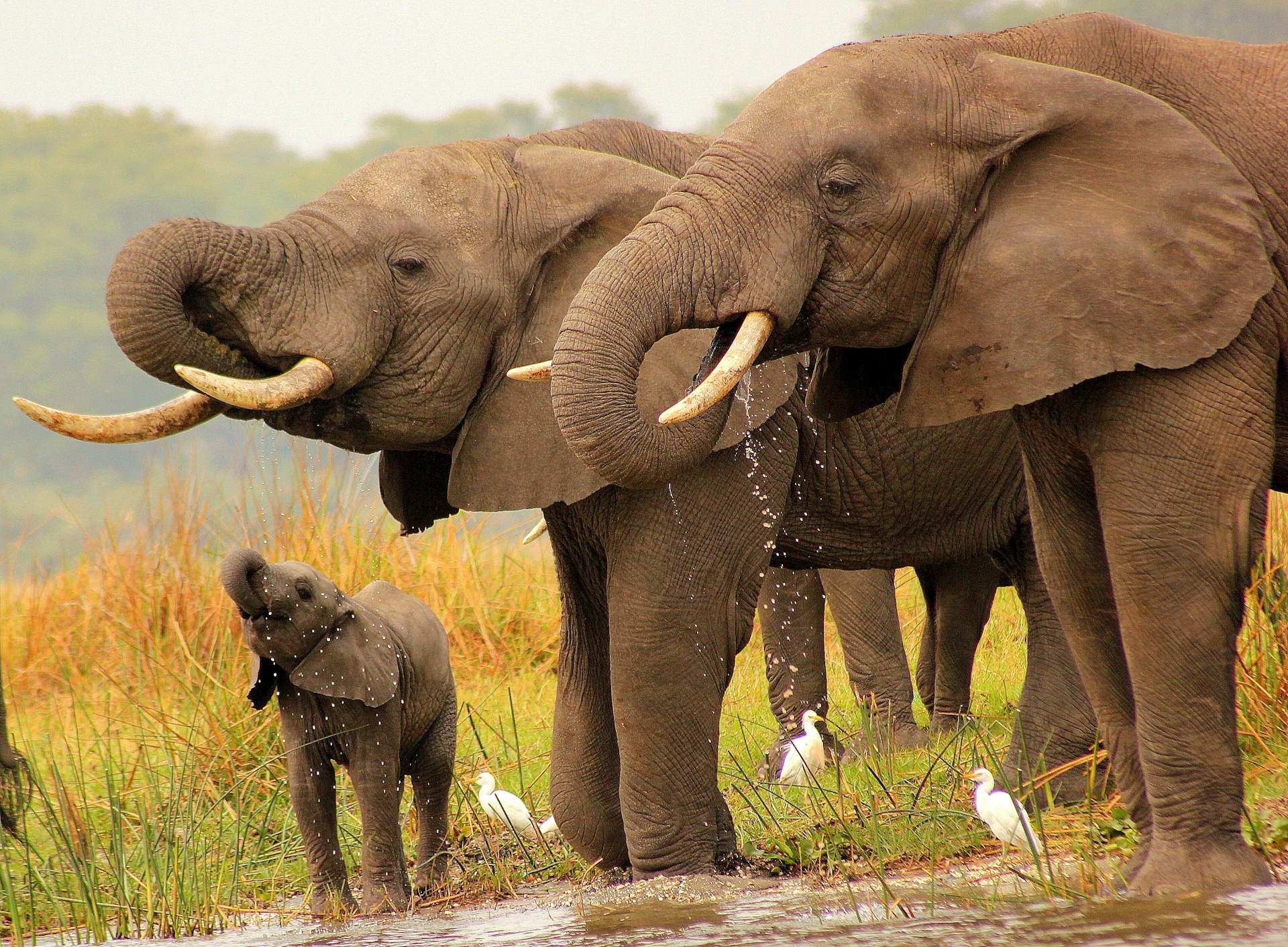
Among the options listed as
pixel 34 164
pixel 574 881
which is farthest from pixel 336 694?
pixel 34 164

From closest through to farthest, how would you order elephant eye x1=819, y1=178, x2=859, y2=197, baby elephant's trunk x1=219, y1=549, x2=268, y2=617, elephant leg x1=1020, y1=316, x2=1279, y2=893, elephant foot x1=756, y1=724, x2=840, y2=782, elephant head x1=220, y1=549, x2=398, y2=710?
elephant leg x1=1020, y1=316, x2=1279, y2=893 → elephant eye x1=819, y1=178, x2=859, y2=197 → baby elephant's trunk x1=219, y1=549, x2=268, y2=617 → elephant head x1=220, y1=549, x2=398, y2=710 → elephant foot x1=756, y1=724, x2=840, y2=782

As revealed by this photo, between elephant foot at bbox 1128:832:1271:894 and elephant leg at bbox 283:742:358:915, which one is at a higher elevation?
elephant leg at bbox 283:742:358:915

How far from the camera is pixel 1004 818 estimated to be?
14.2 feet

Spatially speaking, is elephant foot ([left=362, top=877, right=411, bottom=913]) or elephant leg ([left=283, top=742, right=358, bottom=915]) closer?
elephant foot ([left=362, top=877, right=411, bottom=913])

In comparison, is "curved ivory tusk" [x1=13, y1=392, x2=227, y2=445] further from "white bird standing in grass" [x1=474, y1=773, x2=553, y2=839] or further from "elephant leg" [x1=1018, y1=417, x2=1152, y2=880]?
"elephant leg" [x1=1018, y1=417, x2=1152, y2=880]

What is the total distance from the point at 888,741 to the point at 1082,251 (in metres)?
2.80

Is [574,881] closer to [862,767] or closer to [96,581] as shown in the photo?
[862,767]

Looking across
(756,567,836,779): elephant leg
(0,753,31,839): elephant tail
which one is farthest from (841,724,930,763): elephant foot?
(0,753,31,839): elephant tail

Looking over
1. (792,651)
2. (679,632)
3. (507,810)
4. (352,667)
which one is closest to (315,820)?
(352,667)

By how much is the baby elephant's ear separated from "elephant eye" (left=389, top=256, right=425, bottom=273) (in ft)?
4.24

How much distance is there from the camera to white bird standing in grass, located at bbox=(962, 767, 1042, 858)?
4238 millimetres

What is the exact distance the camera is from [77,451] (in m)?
46.2

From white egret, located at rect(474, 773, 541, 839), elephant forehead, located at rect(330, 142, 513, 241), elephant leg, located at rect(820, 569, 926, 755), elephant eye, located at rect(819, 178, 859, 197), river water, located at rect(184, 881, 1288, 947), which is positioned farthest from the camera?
elephant leg, located at rect(820, 569, 926, 755)

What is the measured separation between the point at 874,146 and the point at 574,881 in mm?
2482
